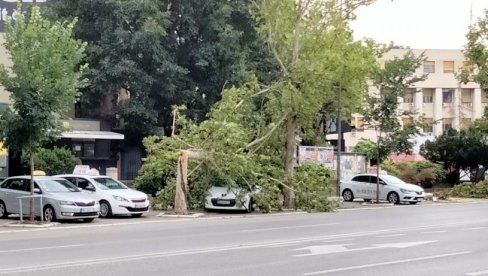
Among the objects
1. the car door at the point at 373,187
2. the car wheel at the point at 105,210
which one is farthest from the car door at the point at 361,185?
the car wheel at the point at 105,210

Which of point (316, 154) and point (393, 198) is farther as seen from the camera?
point (316, 154)

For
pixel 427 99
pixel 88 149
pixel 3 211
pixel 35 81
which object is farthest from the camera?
pixel 427 99

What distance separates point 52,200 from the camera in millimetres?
22922

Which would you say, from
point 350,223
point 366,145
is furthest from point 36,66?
point 366,145

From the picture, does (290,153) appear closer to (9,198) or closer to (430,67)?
(9,198)

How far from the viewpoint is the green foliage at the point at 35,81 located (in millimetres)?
22844

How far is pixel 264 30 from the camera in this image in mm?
31453

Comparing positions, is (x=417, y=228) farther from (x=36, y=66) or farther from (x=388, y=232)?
(x=36, y=66)

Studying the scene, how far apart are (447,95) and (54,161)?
203ft

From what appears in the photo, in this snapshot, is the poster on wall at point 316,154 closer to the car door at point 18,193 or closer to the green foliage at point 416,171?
the green foliage at point 416,171

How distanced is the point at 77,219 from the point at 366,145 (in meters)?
38.8

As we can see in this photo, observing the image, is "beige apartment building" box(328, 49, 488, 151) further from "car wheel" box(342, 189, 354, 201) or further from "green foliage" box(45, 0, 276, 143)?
"car wheel" box(342, 189, 354, 201)

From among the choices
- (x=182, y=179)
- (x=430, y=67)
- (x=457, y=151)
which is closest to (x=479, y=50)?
(x=457, y=151)

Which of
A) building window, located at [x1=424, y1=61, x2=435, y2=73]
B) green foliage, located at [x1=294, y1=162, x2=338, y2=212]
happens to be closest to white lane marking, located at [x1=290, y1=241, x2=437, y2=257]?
green foliage, located at [x1=294, y1=162, x2=338, y2=212]
